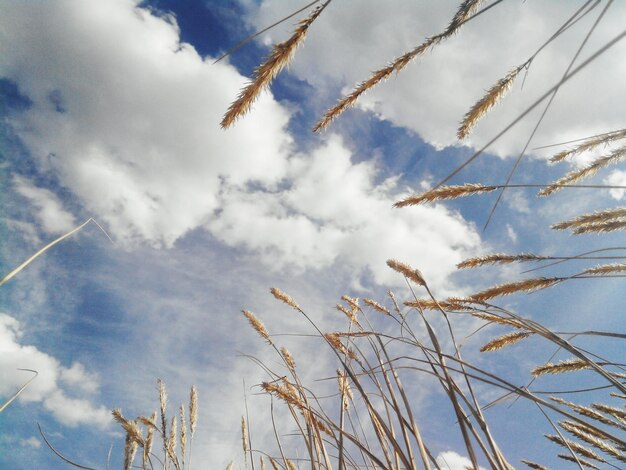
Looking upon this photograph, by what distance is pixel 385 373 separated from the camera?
1553mm

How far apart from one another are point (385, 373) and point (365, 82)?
3.75 feet

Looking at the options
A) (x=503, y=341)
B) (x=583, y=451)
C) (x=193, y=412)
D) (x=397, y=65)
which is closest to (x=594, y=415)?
(x=583, y=451)

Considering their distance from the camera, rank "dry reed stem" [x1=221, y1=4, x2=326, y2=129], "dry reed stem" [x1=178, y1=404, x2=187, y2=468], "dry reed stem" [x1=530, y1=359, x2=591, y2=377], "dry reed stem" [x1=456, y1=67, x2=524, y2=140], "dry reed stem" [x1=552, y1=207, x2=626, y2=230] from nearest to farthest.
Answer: "dry reed stem" [x1=221, y1=4, x2=326, y2=129], "dry reed stem" [x1=456, y1=67, x2=524, y2=140], "dry reed stem" [x1=552, y1=207, x2=626, y2=230], "dry reed stem" [x1=530, y1=359, x2=591, y2=377], "dry reed stem" [x1=178, y1=404, x2=187, y2=468]

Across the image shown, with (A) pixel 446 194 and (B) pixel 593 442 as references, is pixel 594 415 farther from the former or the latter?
(A) pixel 446 194

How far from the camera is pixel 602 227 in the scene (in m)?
1.80

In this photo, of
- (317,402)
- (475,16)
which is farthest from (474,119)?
(317,402)

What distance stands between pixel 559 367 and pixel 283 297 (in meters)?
1.61

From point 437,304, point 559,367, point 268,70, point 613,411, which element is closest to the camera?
point 268,70

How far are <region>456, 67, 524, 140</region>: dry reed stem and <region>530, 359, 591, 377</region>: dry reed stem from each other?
1.43 metres

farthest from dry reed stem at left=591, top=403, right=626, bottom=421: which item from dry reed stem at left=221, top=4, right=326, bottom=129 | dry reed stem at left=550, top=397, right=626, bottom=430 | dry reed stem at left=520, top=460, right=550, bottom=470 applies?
dry reed stem at left=221, top=4, right=326, bottom=129

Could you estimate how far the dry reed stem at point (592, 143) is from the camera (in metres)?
1.66

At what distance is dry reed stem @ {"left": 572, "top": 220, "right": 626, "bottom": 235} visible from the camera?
1724 millimetres

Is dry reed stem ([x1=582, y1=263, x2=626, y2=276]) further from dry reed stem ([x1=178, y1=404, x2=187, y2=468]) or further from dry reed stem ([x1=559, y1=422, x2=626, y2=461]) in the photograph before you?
dry reed stem ([x1=178, y1=404, x2=187, y2=468])

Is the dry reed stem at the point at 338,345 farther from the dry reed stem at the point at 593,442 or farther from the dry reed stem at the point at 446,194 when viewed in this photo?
the dry reed stem at the point at 593,442
